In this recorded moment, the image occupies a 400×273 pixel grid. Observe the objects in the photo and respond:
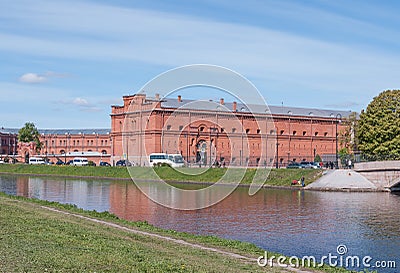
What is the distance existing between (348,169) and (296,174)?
20.9ft

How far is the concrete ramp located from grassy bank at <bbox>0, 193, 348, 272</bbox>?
41027mm

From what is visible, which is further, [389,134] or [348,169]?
[389,134]

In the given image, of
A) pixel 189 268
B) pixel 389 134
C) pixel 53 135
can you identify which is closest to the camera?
pixel 189 268

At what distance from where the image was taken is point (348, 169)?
6675 cm

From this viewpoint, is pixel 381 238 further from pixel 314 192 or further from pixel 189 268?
pixel 314 192

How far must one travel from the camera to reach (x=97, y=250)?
1733 centimetres

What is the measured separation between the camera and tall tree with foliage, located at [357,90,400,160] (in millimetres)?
74500

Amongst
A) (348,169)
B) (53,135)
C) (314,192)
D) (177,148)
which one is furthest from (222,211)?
(53,135)

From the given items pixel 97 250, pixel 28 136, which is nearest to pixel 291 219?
pixel 97 250

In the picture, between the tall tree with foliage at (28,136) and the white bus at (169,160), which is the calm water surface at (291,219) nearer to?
the white bus at (169,160)

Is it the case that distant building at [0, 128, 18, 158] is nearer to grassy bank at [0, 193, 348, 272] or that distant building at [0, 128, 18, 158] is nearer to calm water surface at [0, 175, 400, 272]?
calm water surface at [0, 175, 400, 272]

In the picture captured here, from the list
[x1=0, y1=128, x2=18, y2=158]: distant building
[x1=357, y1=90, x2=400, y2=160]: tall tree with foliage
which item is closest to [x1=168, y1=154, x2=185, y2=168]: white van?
[x1=357, y1=90, x2=400, y2=160]: tall tree with foliage

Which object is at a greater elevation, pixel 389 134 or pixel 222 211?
pixel 389 134

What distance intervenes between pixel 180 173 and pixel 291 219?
43.8 m
